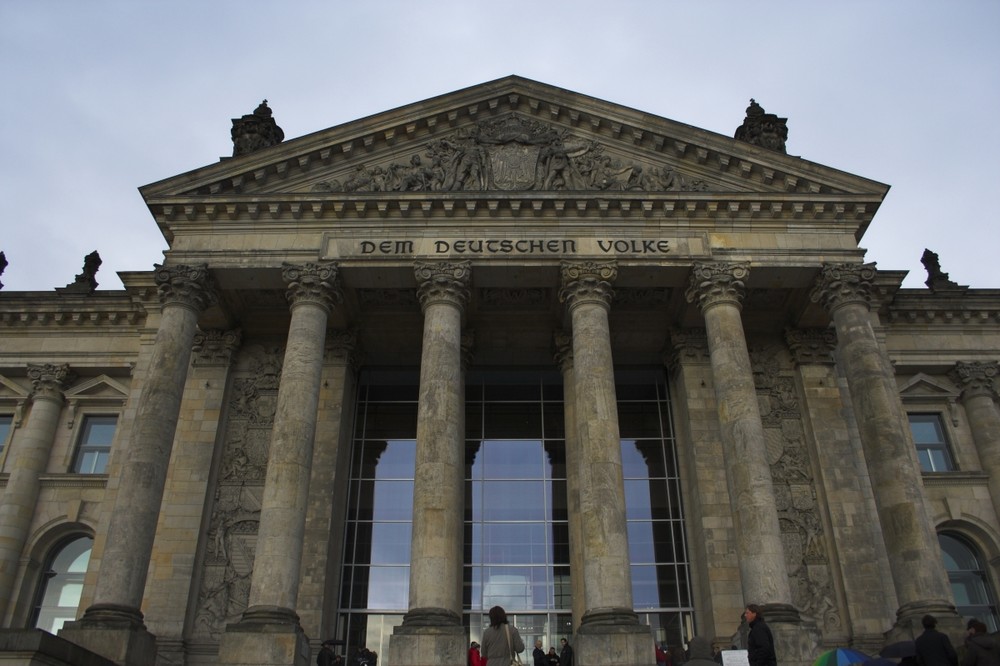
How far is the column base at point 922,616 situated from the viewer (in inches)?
717

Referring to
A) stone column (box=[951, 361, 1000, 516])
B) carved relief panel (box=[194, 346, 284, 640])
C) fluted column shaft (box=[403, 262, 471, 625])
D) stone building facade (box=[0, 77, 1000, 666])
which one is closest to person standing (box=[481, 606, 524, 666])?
fluted column shaft (box=[403, 262, 471, 625])

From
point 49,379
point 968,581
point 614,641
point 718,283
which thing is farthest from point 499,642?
point 49,379

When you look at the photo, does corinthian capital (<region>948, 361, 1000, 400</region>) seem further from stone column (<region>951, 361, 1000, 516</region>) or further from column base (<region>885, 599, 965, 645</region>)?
column base (<region>885, 599, 965, 645</region>)

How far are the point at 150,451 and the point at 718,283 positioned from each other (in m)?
15.4

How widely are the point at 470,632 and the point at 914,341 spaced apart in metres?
17.5

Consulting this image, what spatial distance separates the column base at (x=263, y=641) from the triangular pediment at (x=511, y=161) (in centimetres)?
1139

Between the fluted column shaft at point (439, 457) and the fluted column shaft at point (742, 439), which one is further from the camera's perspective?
the fluted column shaft at point (742, 439)

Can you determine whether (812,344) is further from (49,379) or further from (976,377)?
(49,379)

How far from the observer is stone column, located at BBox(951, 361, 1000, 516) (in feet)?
86.0

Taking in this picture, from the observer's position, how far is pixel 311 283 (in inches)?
896

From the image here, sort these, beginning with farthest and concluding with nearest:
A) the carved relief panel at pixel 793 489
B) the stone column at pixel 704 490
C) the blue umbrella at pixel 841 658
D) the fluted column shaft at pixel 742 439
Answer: the carved relief panel at pixel 793 489 < the stone column at pixel 704 490 < the fluted column shaft at pixel 742 439 < the blue umbrella at pixel 841 658

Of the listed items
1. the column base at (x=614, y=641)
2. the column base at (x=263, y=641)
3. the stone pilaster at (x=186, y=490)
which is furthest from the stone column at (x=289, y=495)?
the column base at (x=614, y=641)

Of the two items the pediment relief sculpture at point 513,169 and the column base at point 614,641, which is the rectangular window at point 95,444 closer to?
the pediment relief sculpture at point 513,169

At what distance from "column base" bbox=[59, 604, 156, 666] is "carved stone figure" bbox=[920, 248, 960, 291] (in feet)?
90.3
